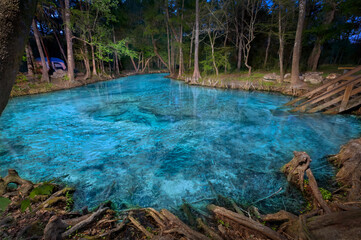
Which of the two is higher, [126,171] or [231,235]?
[231,235]

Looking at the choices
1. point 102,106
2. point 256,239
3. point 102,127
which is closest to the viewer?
point 256,239

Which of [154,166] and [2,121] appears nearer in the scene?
[154,166]

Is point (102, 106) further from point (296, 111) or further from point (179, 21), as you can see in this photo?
point (179, 21)

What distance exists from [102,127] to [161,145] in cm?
419

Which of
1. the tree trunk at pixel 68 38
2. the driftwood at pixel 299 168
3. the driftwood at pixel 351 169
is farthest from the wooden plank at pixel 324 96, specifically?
the tree trunk at pixel 68 38

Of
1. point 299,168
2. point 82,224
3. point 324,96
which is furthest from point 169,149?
point 324,96

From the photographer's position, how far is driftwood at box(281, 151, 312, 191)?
13.5 feet

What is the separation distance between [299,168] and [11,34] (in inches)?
227

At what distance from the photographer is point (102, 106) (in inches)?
532

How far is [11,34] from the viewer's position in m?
1.35

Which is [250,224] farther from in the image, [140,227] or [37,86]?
[37,86]

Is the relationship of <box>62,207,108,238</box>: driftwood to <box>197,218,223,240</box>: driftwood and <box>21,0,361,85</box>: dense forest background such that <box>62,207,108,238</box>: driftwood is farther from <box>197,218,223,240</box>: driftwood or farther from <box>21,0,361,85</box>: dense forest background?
<box>21,0,361,85</box>: dense forest background

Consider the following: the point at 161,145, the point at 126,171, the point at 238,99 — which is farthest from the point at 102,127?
the point at 238,99

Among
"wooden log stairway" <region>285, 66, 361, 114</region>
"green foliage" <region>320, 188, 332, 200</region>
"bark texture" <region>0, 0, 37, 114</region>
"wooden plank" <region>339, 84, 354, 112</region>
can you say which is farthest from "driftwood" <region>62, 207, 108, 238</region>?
"wooden plank" <region>339, 84, 354, 112</region>
